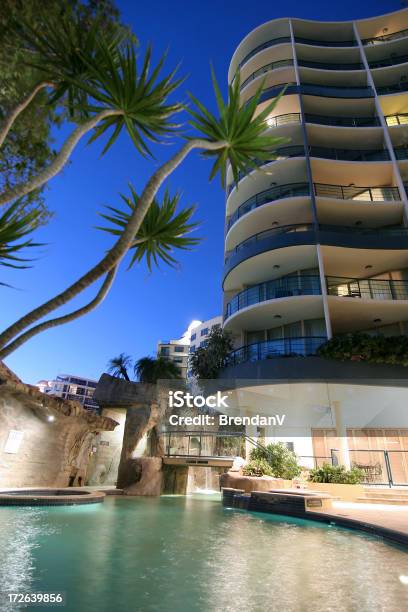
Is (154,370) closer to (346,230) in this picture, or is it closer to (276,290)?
(276,290)

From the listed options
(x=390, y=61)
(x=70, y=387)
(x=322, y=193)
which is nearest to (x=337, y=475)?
(x=322, y=193)

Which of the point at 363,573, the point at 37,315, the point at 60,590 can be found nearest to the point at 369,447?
the point at 363,573

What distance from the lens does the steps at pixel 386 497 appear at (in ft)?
34.2

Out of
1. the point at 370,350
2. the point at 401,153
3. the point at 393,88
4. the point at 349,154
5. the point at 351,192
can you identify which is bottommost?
the point at 370,350

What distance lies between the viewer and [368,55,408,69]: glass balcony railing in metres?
24.0

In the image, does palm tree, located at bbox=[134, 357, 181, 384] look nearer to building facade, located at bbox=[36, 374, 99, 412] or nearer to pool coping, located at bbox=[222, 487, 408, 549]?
pool coping, located at bbox=[222, 487, 408, 549]

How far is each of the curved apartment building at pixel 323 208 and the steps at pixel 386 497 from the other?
412 cm

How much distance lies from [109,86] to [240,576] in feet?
18.3

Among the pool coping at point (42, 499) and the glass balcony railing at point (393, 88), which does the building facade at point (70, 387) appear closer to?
the pool coping at point (42, 499)

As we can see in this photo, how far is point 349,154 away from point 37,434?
2275 cm

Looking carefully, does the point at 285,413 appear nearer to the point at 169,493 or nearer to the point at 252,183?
the point at 169,493

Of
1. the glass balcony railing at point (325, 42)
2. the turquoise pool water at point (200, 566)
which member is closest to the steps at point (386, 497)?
the turquoise pool water at point (200, 566)

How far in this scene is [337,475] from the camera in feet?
39.4

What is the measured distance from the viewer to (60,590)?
3.62 meters
